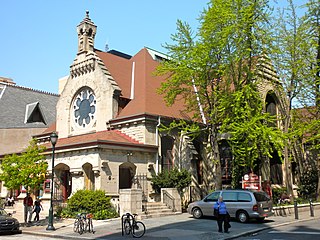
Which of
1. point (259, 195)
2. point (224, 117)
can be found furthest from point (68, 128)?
point (259, 195)

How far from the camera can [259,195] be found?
19797mm

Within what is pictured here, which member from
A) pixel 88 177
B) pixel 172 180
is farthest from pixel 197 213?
pixel 88 177

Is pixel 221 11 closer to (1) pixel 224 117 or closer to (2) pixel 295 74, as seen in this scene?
(1) pixel 224 117

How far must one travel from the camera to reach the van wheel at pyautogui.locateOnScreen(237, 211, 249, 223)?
19.3m

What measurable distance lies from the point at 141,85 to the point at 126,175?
793cm

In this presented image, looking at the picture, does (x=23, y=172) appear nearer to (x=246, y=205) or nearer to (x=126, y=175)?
(x=126, y=175)

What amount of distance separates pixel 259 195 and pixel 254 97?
7548mm

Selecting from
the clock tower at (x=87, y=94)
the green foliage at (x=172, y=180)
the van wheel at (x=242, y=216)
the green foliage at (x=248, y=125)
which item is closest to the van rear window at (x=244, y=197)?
the van wheel at (x=242, y=216)

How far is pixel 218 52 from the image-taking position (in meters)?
23.6

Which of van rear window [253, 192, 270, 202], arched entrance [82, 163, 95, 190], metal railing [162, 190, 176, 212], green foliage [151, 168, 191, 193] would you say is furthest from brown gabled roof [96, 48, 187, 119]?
van rear window [253, 192, 270, 202]

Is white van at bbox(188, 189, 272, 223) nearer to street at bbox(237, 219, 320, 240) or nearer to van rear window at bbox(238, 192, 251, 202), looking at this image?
van rear window at bbox(238, 192, 251, 202)

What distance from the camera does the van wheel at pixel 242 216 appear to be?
19.3m

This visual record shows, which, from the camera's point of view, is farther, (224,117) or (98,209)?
(224,117)

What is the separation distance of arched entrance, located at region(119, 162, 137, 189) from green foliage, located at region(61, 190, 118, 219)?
376 cm
